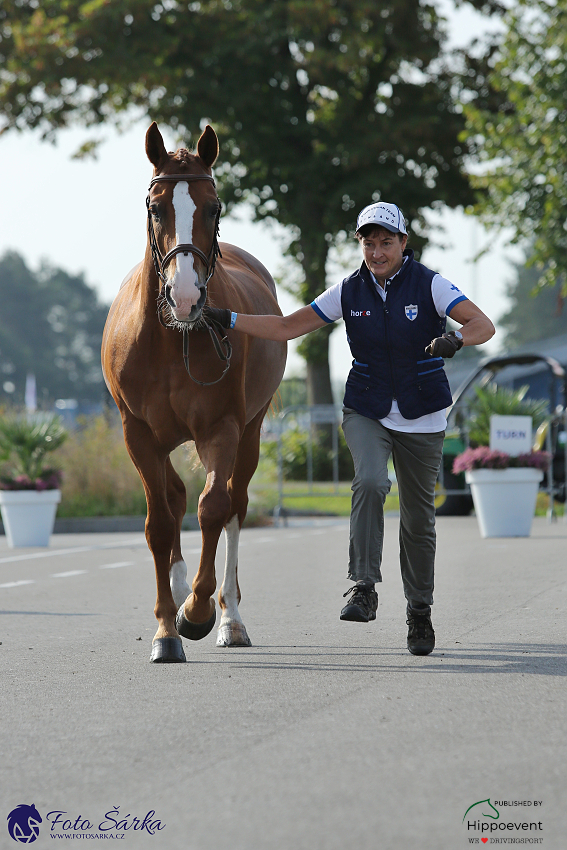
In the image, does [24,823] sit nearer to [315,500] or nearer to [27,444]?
[27,444]

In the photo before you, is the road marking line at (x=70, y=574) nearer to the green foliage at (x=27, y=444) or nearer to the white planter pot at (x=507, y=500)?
the green foliage at (x=27, y=444)

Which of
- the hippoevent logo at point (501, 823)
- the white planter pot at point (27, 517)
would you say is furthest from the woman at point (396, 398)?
the white planter pot at point (27, 517)

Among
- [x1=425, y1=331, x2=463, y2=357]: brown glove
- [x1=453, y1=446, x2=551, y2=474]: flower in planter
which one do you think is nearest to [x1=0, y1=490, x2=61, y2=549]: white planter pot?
[x1=453, y1=446, x2=551, y2=474]: flower in planter

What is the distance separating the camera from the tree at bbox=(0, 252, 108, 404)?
109625mm

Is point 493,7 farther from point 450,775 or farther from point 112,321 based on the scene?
point 450,775

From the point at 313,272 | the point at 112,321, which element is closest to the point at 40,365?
the point at 313,272

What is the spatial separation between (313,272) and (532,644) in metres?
26.2

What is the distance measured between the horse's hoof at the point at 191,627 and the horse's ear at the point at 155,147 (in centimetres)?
233

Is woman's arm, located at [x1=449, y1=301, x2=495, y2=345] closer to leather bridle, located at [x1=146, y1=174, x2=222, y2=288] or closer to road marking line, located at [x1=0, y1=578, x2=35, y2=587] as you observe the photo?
leather bridle, located at [x1=146, y1=174, x2=222, y2=288]

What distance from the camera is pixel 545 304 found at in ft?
400

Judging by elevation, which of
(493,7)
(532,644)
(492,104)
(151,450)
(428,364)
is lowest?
(532,644)

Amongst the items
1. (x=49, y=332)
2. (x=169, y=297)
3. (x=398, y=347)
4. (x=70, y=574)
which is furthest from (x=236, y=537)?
(x=49, y=332)

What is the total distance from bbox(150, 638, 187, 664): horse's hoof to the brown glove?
196 centimetres

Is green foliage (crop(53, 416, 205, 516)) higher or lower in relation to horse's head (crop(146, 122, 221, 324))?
lower
